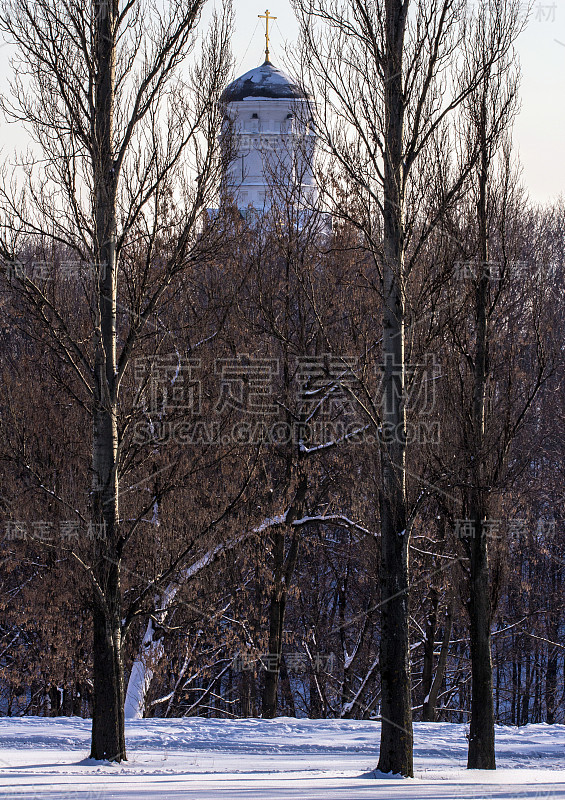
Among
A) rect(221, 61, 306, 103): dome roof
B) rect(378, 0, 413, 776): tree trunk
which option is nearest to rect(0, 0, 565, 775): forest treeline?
rect(378, 0, 413, 776): tree trunk

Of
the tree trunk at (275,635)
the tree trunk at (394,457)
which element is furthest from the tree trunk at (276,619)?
the tree trunk at (394,457)

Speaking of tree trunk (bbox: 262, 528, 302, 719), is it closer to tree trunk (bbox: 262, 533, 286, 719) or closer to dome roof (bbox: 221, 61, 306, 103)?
tree trunk (bbox: 262, 533, 286, 719)

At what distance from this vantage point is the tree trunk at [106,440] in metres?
8.28

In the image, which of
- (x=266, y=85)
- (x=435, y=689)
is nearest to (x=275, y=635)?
(x=435, y=689)

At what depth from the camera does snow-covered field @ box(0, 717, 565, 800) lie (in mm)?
6516

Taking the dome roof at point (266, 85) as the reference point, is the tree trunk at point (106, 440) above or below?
below

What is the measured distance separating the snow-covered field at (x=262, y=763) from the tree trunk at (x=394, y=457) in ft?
1.87

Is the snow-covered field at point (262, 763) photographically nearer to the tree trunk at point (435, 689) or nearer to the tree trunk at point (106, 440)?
the tree trunk at point (106, 440)

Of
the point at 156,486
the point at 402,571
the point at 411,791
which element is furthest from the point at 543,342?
the point at 156,486

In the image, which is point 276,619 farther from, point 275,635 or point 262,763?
point 262,763

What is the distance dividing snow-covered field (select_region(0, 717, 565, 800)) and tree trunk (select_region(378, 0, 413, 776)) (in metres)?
0.57

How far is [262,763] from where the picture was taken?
372 inches

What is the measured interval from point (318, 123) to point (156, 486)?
7.52 metres

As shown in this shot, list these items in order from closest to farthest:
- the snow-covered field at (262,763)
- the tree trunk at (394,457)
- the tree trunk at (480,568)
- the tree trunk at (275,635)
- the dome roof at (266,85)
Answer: the snow-covered field at (262,763) → the tree trunk at (394,457) → the tree trunk at (480,568) → the tree trunk at (275,635) → the dome roof at (266,85)
